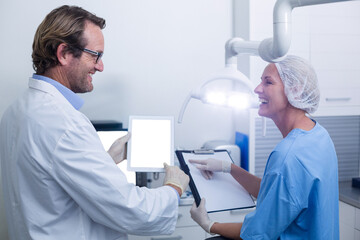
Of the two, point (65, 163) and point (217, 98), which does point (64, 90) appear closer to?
point (65, 163)

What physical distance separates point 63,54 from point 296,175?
844mm

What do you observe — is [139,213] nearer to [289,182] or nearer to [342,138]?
[289,182]


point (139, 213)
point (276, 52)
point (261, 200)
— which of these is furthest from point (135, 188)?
point (276, 52)

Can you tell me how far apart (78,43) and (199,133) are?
4.23 ft

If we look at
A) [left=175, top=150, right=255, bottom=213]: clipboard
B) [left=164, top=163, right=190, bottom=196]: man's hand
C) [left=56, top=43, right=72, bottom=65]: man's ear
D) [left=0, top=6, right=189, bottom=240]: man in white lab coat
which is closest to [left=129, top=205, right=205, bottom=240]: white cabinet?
[left=175, top=150, right=255, bottom=213]: clipboard

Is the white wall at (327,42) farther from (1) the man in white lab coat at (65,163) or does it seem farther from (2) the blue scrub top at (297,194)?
(1) the man in white lab coat at (65,163)

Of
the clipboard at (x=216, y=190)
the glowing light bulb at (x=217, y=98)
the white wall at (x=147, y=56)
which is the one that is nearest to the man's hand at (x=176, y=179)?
the clipboard at (x=216, y=190)

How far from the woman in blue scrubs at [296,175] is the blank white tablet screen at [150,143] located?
475 millimetres

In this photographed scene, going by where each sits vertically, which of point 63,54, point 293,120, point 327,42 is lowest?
point 293,120

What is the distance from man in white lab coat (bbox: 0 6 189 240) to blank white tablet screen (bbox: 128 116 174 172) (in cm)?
41

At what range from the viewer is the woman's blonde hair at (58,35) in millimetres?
1068

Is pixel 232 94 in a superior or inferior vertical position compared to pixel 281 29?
inferior

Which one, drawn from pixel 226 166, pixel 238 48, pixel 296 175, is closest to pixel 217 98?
pixel 238 48

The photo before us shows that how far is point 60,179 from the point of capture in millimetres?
962
